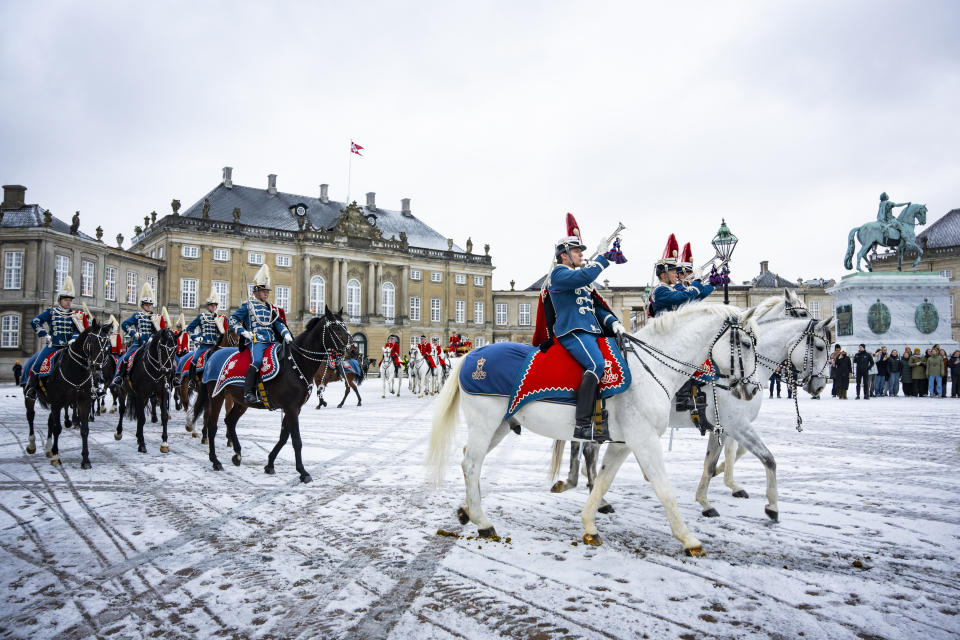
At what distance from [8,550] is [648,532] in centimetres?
498

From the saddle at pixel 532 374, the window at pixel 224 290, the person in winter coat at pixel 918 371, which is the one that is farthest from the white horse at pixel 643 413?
the window at pixel 224 290

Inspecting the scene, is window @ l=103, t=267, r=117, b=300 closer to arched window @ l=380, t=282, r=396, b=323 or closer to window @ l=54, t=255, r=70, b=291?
window @ l=54, t=255, r=70, b=291

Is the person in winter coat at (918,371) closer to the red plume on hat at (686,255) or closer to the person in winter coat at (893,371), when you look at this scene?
the person in winter coat at (893,371)

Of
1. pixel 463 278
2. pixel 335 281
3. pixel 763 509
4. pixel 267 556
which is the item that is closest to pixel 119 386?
pixel 267 556

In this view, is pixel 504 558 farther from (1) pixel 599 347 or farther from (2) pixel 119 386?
(2) pixel 119 386

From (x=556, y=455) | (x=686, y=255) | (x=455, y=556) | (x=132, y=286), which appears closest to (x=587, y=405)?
(x=455, y=556)

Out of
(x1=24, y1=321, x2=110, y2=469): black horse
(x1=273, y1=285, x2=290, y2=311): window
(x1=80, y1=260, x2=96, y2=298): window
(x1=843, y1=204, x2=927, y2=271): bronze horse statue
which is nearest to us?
(x1=24, y1=321, x2=110, y2=469): black horse

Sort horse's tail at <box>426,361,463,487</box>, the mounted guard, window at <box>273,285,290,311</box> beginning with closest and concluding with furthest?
horse's tail at <box>426,361,463,487</box>, the mounted guard, window at <box>273,285,290,311</box>

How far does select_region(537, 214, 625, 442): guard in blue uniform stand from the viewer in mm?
4422

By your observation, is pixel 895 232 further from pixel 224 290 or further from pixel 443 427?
pixel 224 290

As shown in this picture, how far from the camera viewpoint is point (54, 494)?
19.8ft

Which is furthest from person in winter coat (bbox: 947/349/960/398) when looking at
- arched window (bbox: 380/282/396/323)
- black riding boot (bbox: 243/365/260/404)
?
arched window (bbox: 380/282/396/323)

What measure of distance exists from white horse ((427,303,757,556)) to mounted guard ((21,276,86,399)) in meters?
6.78

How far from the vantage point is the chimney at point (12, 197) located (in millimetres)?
37969
